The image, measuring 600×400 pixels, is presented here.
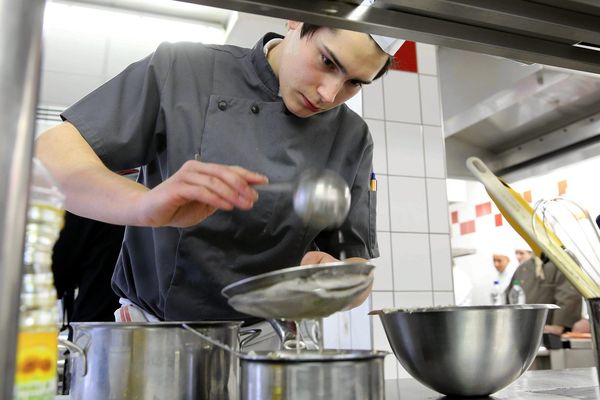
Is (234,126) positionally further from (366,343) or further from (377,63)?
(366,343)

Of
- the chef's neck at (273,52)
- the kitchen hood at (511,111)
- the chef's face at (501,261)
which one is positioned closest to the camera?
the chef's neck at (273,52)

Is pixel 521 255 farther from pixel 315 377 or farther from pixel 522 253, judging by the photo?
pixel 315 377

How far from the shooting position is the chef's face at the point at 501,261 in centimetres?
407

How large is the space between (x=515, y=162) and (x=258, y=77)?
1.99 meters

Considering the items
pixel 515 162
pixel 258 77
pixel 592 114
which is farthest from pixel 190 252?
pixel 515 162

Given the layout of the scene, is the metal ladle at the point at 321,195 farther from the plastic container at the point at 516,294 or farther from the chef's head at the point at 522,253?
the chef's head at the point at 522,253

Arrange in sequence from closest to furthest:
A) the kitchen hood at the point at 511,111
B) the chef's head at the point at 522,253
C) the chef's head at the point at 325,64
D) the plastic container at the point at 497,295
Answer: the chef's head at the point at 325,64 < the kitchen hood at the point at 511,111 < the plastic container at the point at 497,295 < the chef's head at the point at 522,253

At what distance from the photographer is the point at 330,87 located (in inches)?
33.9

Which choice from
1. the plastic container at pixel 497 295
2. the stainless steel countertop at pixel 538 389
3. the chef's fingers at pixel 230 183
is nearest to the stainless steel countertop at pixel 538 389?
the stainless steel countertop at pixel 538 389

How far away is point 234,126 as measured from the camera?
925mm

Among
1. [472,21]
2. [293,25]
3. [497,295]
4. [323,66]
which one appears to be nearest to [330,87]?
[323,66]

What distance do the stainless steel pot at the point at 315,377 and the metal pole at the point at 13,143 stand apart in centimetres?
19

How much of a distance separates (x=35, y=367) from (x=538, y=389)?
666 mm

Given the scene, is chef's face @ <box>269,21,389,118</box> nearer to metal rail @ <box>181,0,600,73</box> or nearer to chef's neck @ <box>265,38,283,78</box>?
chef's neck @ <box>265,38,283,78</box>
